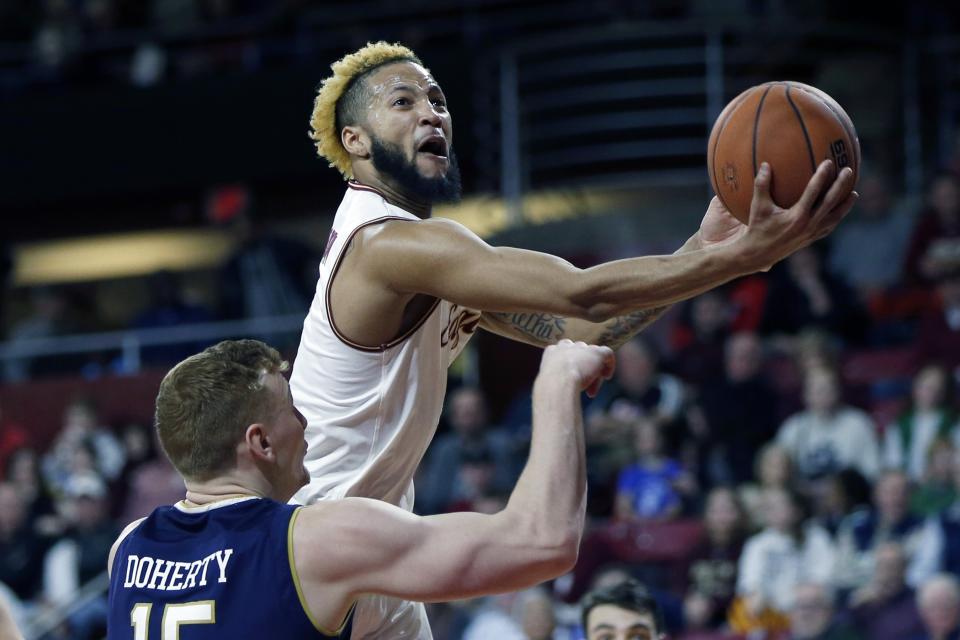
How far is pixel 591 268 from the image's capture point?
4223mm

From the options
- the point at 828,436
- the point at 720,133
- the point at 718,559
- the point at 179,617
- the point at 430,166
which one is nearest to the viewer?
the point at 179,617

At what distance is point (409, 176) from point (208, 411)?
1.29m

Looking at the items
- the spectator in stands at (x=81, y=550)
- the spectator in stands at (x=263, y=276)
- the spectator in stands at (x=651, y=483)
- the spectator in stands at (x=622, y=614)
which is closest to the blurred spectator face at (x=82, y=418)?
the spectator in stands at (x=81, y=550)

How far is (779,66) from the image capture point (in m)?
13.5

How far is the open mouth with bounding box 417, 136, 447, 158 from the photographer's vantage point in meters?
4.61

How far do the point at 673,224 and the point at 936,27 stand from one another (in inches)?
129

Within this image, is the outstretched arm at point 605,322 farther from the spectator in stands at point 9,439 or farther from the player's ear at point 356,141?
the spectator in stands at point 9,439

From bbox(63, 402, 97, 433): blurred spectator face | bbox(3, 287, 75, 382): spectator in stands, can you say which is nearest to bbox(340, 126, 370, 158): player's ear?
bbox(63, 402, 97, 433): blurred spectator face

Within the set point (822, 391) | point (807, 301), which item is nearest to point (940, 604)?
point (822, 391)

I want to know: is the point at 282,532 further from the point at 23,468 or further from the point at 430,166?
the point at 23,468

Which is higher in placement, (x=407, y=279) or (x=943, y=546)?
(x=407, y=279)

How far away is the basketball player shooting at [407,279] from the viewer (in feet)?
13.5

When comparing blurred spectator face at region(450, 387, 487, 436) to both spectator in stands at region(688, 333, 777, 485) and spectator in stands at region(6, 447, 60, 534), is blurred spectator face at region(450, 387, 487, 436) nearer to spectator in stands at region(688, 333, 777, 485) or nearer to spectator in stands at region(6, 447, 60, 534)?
spectator in stands at region(688, 333, 777, 485)

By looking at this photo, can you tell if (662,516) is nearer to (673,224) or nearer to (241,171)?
(673,224)
